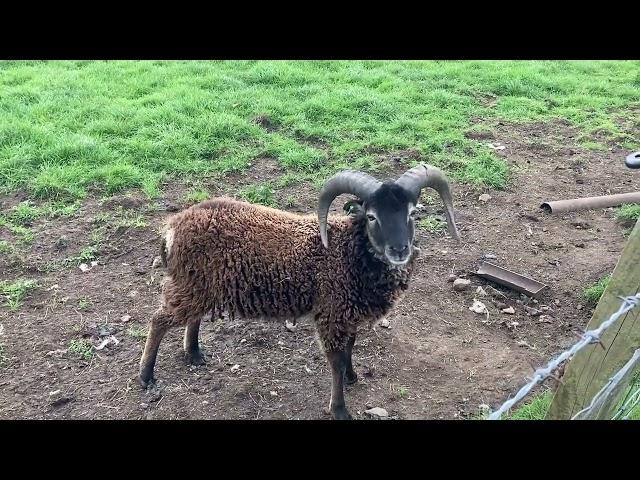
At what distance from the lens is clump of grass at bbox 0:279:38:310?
18.9ft

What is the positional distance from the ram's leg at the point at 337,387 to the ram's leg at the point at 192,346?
1143mm

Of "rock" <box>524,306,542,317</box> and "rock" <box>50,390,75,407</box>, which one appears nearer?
"rock" <box>50,390,75,407</box>

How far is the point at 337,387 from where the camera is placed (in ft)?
15.5

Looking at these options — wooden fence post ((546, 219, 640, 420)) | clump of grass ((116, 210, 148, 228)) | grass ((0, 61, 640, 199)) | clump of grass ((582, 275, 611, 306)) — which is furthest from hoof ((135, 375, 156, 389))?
clump of grass ((582, 275, 611, 306))

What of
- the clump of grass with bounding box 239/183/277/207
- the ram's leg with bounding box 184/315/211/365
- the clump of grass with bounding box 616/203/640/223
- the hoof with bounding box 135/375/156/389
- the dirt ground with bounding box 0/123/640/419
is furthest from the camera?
the clump of grass with bounding box 239/183/277/207

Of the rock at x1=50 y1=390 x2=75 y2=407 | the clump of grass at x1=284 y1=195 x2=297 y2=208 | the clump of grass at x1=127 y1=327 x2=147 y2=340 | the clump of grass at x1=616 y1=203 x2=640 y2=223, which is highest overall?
the clump of grass at x1=616 y1=203 x2=640 y2=223

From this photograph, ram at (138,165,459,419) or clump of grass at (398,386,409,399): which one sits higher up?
ram at (138,165,459,419)

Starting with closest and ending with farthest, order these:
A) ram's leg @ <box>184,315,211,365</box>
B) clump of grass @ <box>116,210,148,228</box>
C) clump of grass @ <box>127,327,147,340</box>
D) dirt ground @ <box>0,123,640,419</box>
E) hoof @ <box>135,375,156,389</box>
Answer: dirt ground @ <box>0,123,640,419</box> → hoof @ <box>135,375,156,389</box> → ram's leg @ <box>184,315,211,365</box> → clump of grass @ <box>127,327,147,340</box> → clump of grass @ <box>116,210,148,228</box>

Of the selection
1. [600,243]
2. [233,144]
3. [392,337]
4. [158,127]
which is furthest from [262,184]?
[600,243]

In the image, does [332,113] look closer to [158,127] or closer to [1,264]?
[158,127]

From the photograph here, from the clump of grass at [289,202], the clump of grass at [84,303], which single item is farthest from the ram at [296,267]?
the clump of grass at [289,202]

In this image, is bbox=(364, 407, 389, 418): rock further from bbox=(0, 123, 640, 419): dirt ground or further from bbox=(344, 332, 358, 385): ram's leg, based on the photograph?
bbox=(344, 332, 358, 385): ram's leg

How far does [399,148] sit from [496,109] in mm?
2544

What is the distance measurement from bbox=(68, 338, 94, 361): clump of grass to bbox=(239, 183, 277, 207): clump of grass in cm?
267
